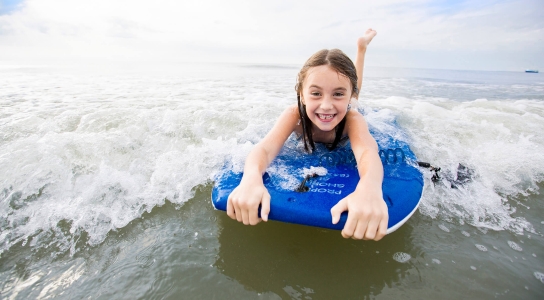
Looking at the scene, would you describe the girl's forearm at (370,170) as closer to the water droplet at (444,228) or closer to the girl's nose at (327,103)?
the girl's nose at (327,103)

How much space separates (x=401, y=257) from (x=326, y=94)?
126 centimetres

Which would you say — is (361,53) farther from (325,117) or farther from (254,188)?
(254,188)

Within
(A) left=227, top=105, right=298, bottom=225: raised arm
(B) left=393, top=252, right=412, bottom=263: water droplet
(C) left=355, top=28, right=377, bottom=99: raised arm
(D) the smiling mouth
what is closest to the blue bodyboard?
(A) left=227, top=105, right=298, bottom=225: raised arm

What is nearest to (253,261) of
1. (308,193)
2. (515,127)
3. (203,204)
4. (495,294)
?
(308,193)

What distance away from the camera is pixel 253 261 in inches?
71.4

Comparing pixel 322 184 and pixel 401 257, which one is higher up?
pixel 322 184

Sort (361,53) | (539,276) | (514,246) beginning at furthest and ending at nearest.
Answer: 1. (361,53)
2. (514,246)
3. (539,276)

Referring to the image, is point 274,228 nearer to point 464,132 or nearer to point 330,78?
point 330,78

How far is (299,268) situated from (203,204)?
1083 mm

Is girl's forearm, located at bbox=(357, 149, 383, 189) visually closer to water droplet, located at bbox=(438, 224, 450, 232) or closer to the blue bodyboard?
the blue bodyboard

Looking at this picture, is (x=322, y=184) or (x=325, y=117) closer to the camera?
(x=322, y=184)

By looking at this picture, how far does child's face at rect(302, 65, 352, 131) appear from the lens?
2.12 meters

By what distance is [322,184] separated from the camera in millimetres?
2008

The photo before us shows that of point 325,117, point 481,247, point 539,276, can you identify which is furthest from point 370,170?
point 539,276
